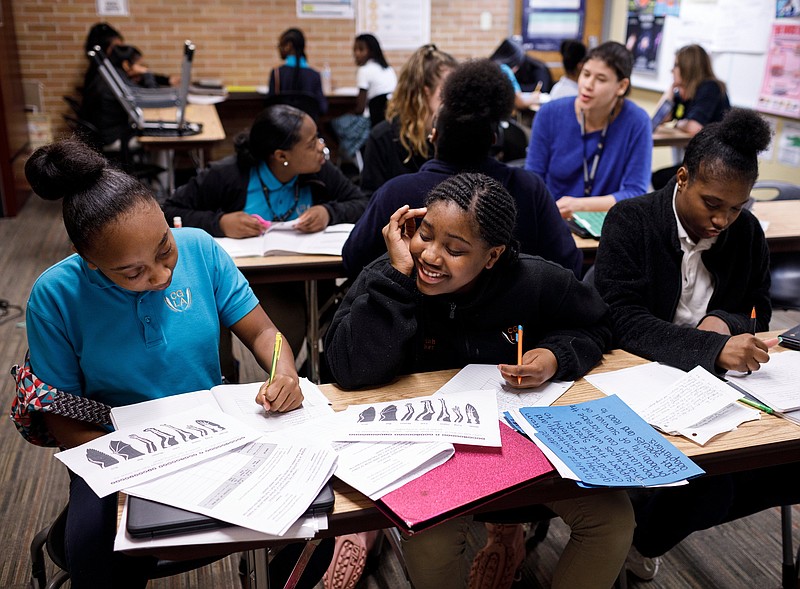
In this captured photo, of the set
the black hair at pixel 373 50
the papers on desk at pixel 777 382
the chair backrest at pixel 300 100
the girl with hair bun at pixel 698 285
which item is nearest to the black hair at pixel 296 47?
the chair backrest at pixel 300 100

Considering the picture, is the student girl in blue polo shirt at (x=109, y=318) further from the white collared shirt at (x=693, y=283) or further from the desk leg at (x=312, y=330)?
the white collared shirt at (x=693, y=283)

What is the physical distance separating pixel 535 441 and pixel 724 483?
26.4 inches

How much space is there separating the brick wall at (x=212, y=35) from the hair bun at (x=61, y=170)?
5773mm

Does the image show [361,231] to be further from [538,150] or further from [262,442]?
[538,150]

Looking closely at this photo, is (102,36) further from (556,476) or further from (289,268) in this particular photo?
(556,476)

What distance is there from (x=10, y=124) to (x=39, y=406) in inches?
192

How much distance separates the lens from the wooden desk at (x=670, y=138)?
4.88 meters

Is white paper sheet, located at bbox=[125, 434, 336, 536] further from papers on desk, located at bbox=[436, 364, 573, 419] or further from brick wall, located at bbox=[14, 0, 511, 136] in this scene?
brick wall, located at bbox=[14, 0, 511, 136]

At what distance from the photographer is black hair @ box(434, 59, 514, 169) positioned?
6.43 feet

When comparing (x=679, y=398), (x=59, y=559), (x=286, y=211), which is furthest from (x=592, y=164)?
(x=59, y=559)

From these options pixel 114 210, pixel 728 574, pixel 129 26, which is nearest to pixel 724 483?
pixel 728 574

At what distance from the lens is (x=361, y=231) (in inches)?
83.4

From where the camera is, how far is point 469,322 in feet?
5.30

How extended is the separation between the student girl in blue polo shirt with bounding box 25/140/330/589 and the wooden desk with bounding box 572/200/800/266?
4.38 feet
